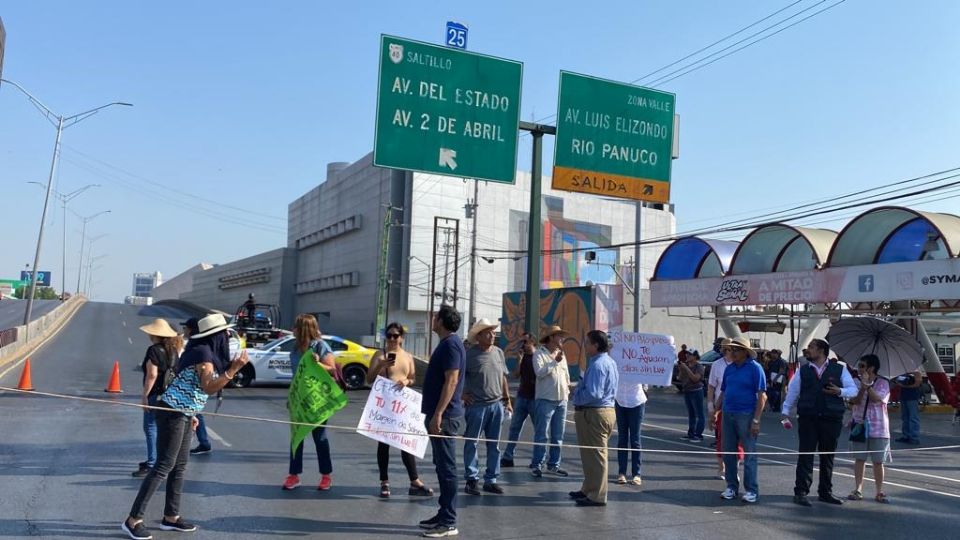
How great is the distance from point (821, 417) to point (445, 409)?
13.9 feet

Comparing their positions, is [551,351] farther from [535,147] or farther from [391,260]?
[391,260]

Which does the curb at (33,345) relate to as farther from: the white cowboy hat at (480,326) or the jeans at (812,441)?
the jeans at (812,441)

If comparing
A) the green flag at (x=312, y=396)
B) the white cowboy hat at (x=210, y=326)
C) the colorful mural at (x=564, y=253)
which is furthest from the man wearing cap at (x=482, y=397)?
the colorful mural at (x=564, y=253)

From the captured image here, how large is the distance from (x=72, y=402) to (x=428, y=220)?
1694 inches

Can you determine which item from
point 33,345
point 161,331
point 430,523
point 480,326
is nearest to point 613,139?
point 480,326

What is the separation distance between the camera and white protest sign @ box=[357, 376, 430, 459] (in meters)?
7.29

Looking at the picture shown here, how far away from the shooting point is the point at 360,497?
7.82 m

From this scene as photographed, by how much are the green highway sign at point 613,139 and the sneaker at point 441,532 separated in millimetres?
8452

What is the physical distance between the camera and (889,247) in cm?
1850

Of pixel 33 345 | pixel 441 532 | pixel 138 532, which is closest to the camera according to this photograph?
pixel 138 532

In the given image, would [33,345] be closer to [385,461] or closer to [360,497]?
[360,497]

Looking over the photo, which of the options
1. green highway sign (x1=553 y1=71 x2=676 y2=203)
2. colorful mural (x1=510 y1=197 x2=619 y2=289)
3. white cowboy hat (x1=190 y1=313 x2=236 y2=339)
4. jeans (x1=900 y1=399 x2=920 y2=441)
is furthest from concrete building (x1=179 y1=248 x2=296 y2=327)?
white cowboy hat (x1=190 y1=313 x2=236 y2=339)

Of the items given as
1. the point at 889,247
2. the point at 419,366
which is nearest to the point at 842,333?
the point at 889,247

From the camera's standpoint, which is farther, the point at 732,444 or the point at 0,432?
the point at 0,432
